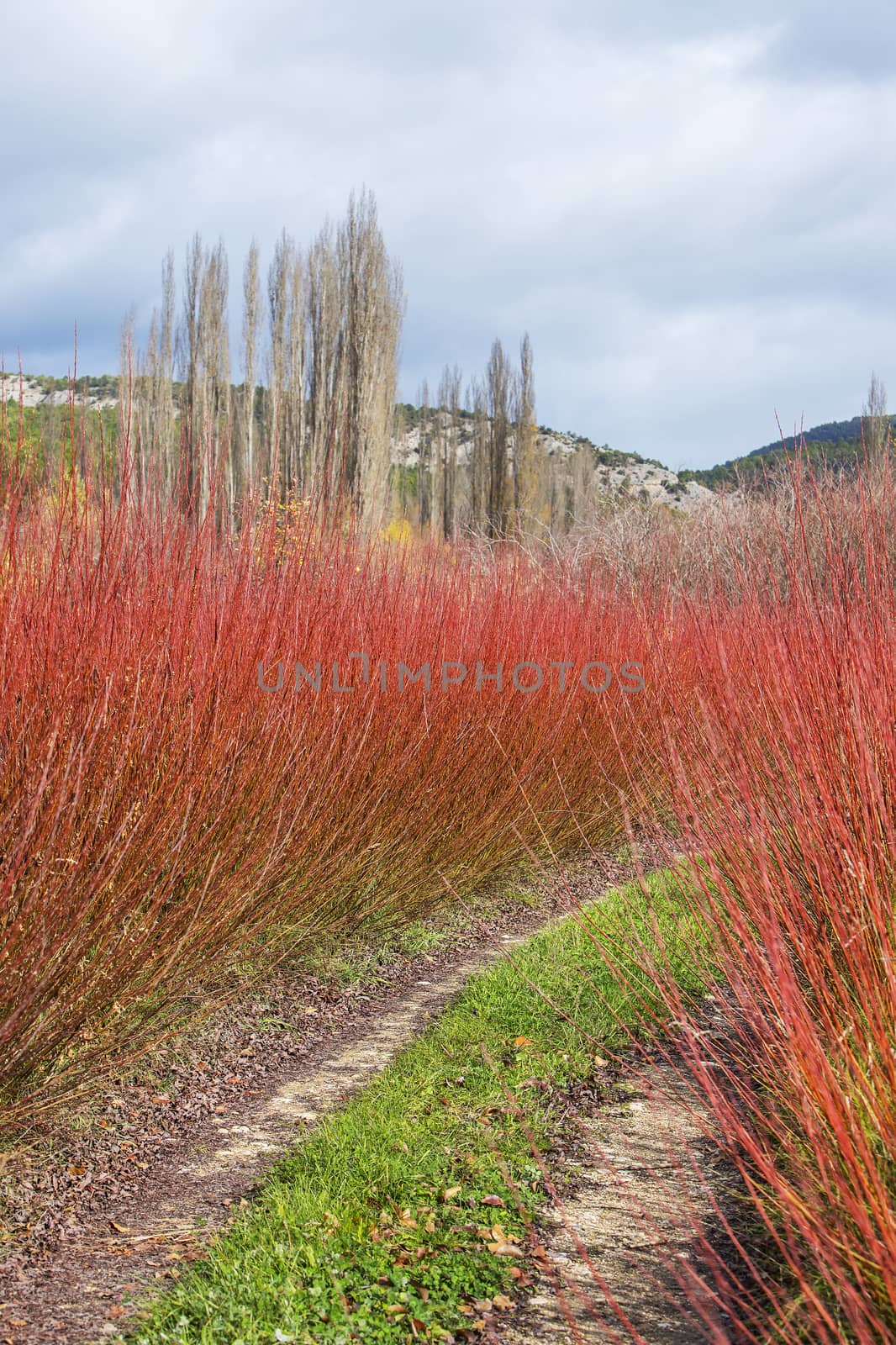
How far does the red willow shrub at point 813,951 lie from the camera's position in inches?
66.4

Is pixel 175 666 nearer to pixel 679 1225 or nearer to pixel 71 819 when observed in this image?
pixel 71 819

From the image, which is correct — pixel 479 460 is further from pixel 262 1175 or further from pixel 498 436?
pixel 262 1175

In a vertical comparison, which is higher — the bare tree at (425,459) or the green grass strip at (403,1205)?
the bare tree at (425,459)

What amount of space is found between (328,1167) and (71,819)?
1318 millimetres

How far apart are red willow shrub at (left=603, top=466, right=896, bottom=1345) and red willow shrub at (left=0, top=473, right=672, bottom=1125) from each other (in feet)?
3.09

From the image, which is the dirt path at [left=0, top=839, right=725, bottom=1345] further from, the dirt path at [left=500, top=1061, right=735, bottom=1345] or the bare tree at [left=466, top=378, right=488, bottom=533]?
the bare tree at [left=466, top=378, right=488, bottom=533]

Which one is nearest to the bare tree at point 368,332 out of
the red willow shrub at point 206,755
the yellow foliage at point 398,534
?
the yellow foliage at point 398,534

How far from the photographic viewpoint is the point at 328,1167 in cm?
295

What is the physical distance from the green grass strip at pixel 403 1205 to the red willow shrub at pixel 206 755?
0.71m

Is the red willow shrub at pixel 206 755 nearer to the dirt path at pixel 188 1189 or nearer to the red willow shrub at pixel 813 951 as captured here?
the dirt path at pixel 188 1189

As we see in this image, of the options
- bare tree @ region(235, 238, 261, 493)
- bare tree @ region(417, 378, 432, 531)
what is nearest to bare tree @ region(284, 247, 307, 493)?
bare tree @ region(235, 238, 261, 493)

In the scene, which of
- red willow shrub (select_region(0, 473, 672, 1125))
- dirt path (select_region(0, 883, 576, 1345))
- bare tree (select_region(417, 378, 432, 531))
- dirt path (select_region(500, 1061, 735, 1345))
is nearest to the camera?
dirt path (select_region(500, 1061, 735, 1345))

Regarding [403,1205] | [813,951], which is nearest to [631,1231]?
[403,1205]

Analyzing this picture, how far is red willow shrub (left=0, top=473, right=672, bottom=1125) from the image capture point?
8.48 ft
